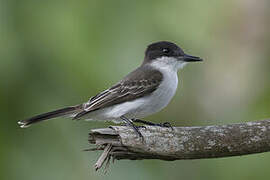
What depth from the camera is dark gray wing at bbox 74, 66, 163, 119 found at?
190 inches

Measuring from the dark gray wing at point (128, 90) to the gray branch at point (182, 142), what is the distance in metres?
1.03

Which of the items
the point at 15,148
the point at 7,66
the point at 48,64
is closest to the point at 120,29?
the point at 48,64

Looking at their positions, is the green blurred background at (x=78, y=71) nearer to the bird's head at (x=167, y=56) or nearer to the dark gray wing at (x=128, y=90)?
the dark gray wing at (x=128, y=90)

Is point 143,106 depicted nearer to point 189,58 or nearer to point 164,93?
point 164,93

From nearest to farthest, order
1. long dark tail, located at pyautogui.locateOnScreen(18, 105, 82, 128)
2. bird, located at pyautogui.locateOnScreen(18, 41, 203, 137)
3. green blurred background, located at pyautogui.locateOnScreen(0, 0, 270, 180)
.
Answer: green blurred background, located at pyautogui.locateOnScreen(0, 0, 270, 180)
long dark tail, located at pyautogui.locateOnScreen(18, 105, 82, 128)
bird, located at pyautogui.locateOnScreen(18, 41, 203, 137)

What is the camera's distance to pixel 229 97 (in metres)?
5.37

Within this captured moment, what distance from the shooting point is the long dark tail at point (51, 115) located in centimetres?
428

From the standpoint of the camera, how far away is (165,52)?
5621mm

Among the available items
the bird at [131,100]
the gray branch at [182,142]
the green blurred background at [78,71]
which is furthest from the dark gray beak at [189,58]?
the gray branch at [182,142]

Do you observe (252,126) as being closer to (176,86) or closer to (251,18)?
(176,86)

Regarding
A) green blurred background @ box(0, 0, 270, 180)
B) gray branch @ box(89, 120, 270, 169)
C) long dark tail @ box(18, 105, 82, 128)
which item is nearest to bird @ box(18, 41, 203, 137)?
long dark tail @ box(18, 105, 82, 128)

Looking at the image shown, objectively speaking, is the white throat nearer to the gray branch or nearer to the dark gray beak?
the dark gray beak

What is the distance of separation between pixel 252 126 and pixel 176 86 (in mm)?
1338

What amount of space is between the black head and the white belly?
47 cm
